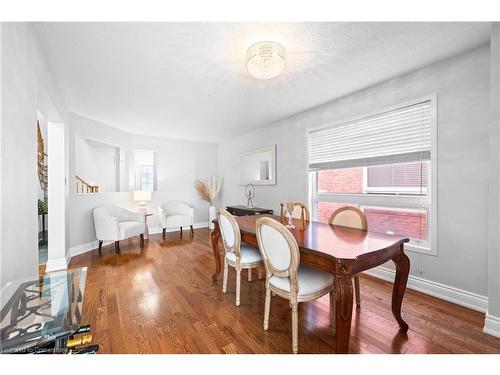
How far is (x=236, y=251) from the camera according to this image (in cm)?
211

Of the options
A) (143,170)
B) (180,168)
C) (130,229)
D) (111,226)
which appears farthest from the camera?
(143,170)

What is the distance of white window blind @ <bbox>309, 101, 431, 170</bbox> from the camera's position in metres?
2.34

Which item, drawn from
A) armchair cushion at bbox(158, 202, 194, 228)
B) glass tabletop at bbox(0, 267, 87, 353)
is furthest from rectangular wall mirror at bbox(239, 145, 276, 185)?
glass tabletop at bbox(0, 267, 87, 353)

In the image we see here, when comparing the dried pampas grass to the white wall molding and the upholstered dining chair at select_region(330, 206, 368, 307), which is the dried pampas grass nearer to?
the white wall molding

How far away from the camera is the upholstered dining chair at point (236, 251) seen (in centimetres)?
208

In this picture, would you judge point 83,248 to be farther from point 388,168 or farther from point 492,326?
point 492,326

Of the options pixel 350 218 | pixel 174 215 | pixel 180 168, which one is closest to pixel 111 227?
pixel 174 215

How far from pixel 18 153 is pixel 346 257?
201 cm

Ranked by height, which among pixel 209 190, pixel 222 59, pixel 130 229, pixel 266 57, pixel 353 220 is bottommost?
pixel 130 229

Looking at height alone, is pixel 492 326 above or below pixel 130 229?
below

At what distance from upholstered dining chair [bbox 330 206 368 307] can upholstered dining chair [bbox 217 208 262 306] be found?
95cm

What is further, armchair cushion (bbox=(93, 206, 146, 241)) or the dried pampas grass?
the dried pampas grass

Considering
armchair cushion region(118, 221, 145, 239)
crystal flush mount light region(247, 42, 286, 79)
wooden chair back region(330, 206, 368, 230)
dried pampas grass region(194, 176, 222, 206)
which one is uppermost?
crystal flush mount light region(247, 42, 286, 79)

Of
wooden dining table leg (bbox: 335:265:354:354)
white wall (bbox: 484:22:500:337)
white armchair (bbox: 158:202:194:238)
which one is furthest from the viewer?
white armchair (bbox: 158:202:194:238)
